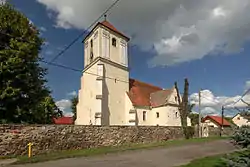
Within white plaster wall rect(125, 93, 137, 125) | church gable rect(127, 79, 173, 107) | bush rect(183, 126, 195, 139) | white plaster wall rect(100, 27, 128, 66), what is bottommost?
bush rect(183, 126, 195, 139)

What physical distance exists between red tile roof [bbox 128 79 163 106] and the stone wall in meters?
17.3

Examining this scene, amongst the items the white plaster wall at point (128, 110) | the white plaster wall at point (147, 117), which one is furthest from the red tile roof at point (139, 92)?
the white plaster wall at point (147, 117)

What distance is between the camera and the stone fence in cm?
1683

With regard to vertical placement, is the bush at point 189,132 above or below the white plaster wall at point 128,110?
below

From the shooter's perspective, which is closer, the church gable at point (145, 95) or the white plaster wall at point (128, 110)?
the white plaster wall at point (128, 110)

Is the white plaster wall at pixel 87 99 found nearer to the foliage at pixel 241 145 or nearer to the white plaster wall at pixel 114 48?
the white plaster wall at pixel 114 48

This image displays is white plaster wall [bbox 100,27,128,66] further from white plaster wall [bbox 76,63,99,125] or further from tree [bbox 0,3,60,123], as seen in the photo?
tree [bbox 0,3,60,123]

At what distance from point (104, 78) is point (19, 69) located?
18.0 meters

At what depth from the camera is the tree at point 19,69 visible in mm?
23359

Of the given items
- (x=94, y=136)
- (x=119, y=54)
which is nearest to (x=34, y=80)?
(x=94, y=136)

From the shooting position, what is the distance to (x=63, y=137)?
19203 millimetres

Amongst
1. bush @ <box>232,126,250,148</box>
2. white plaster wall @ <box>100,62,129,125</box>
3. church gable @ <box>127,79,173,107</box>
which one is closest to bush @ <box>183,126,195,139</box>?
church gable @ <box>127,79,173,107</box>

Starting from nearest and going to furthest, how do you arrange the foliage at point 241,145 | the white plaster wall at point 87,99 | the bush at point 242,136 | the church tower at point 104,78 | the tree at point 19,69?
the foliage at point 241,145 → the bush at point 242,136 → the tree at point 19,69 → the church tower at point 104,78 → the white plaster wall at point 87,99

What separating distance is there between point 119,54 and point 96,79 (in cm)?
656
